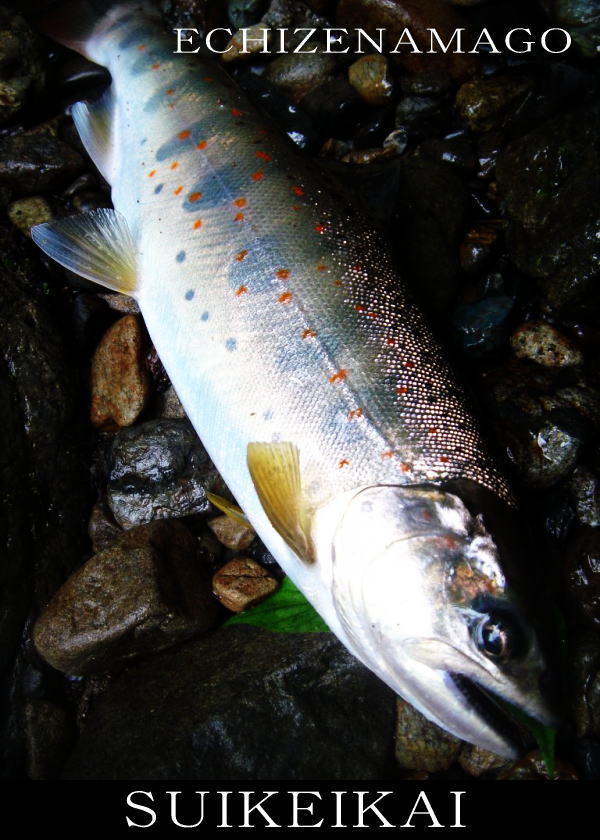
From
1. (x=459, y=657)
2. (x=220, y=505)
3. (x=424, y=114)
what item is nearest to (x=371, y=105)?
(x=424, y=114)

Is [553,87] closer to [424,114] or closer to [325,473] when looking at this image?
[424,114]

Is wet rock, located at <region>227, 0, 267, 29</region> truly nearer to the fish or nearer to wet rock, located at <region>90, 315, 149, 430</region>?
the fish

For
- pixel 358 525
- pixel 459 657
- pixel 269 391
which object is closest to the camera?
pixel 459 657

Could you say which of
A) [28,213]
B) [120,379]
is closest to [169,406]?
[120,379]

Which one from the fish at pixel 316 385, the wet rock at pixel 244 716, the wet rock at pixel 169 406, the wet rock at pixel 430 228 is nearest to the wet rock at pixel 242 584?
the wet rock at pixel 244 716

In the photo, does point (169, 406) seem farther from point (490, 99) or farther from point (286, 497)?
point (490, 99)

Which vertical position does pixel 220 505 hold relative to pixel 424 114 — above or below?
below

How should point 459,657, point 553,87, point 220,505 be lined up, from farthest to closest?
point 553,87 < point 220,505 < point 459,657

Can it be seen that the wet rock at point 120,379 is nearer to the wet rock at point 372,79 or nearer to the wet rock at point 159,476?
the wet rock at point 159,476
